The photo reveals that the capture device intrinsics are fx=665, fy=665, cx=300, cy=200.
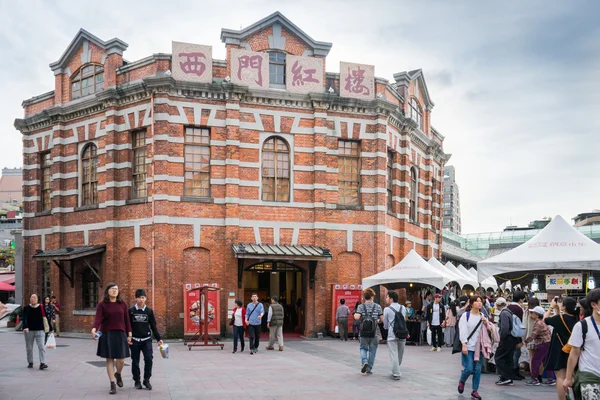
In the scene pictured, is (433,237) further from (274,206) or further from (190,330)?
(190,330)

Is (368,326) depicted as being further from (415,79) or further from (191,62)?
(415,79)

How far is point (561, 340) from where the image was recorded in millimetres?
9953

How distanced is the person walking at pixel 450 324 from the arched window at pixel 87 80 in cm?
1580

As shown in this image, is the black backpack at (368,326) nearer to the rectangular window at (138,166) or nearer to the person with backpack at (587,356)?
the person with backpack at (587,356)

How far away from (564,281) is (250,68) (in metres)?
13.6

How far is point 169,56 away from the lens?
24.5m

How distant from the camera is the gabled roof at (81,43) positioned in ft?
84.7

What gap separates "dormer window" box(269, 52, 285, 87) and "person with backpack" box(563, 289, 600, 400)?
64.4 feet

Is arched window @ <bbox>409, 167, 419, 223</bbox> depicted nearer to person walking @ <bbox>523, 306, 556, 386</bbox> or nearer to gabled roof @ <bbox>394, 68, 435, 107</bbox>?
gabled roof @ <bbox>394, 68, 435, 107</bbox>

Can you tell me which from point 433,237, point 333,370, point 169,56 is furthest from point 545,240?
point 433,237

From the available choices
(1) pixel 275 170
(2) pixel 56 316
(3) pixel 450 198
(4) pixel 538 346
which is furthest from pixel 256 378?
(3) pixel 450 198

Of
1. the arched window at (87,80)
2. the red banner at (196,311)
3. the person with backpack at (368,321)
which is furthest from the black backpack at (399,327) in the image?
the arched window at (87,80)

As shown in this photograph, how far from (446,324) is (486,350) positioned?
32.1ft

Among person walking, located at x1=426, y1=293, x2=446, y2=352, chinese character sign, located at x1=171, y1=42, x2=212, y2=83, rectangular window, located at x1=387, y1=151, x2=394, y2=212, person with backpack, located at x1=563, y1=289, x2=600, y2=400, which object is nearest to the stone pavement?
person walking, located at x1=426, y1=293, x2=446, y2=352
